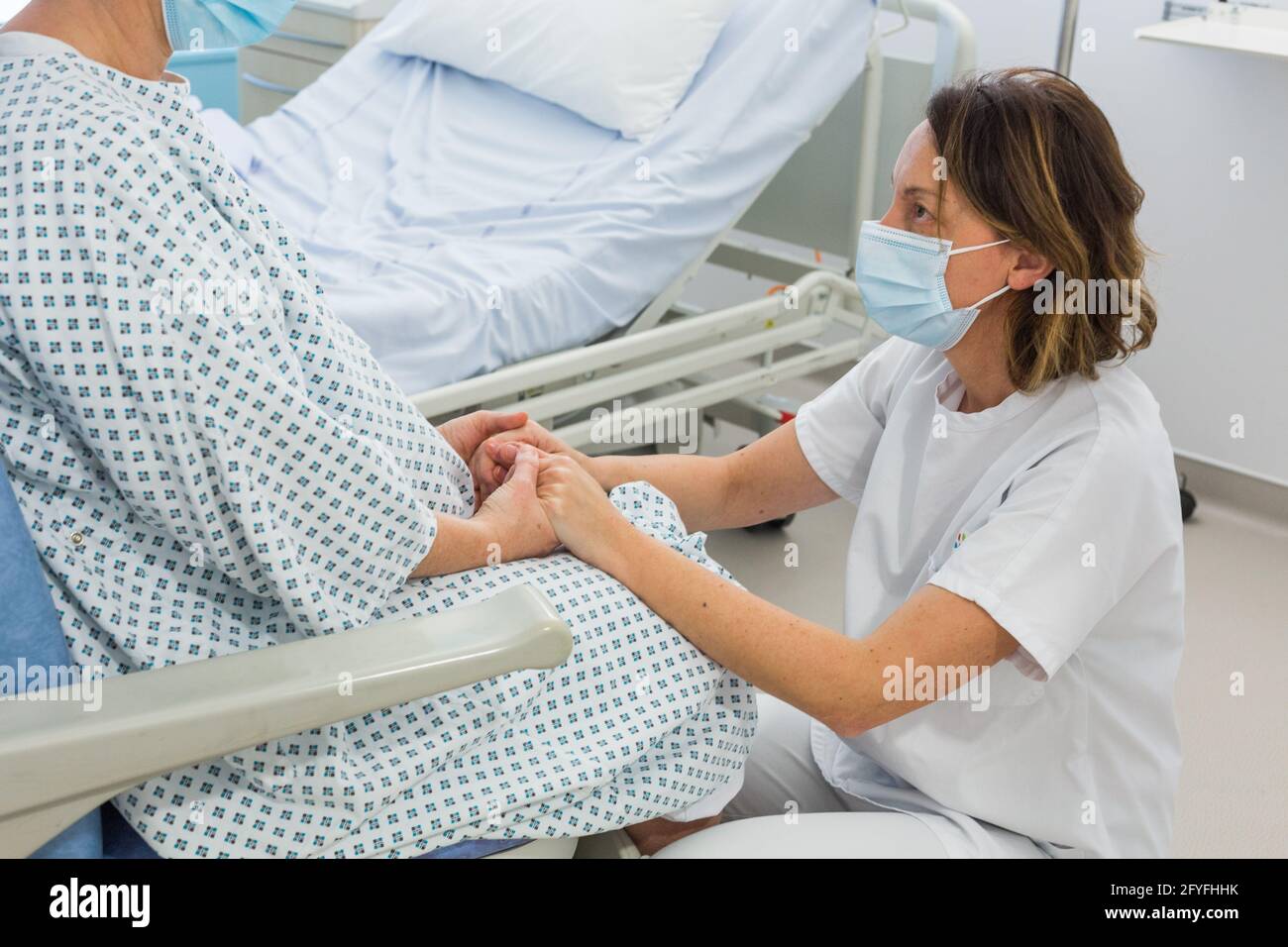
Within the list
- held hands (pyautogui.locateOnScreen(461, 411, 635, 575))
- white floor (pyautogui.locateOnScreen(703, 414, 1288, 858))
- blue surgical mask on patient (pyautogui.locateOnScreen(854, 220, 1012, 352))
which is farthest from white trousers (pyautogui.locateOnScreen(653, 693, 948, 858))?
white floor (pyautogui.locateOnScreen(703, 414, 1288, 858))

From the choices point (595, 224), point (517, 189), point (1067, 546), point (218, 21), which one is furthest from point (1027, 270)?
point (517, 189)

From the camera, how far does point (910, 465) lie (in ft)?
5.08

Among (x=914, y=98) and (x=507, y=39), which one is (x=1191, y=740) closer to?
(x=914, y=98)

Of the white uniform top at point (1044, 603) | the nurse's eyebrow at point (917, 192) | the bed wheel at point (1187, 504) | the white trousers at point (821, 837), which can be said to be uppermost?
the nurse's eyebrow at point (917, 192)

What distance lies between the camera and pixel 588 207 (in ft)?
8.86

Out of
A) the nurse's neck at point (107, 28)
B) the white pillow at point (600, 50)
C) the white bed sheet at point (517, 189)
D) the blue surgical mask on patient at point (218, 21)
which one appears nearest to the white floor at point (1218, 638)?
the white bed sheet at point (517, 189)

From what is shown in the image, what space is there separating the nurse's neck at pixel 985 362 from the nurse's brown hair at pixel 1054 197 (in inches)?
1.3

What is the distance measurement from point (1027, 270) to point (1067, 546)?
0.32 m

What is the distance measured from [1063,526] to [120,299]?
2.91 ft

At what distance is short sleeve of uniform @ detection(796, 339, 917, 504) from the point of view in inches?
65.3

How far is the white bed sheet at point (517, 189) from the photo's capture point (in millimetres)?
2418

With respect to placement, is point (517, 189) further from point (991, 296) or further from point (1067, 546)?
point (1067, 546)

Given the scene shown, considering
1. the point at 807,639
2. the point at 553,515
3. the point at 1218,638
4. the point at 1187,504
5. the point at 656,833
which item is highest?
the point at 553,515

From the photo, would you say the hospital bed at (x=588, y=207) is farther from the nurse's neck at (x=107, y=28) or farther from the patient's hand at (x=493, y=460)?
the nurse's neck at (x=107, y=28)
